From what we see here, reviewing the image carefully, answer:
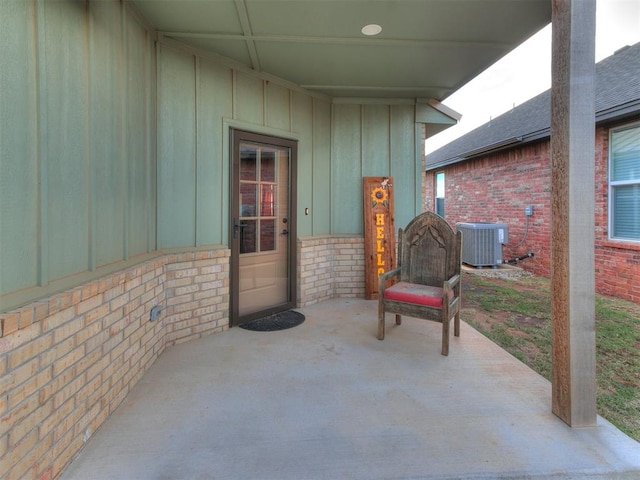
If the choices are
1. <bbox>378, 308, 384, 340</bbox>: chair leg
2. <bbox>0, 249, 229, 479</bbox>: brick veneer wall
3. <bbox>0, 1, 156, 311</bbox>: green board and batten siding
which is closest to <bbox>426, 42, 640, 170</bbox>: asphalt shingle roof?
<bbox>378, 308, 384, 340</bbox>: chair leg

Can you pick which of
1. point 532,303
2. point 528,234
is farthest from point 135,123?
point 528,234

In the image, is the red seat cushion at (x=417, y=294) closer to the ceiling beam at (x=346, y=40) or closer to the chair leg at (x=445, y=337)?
the chair leg at (x=445, y=337)

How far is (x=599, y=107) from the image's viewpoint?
5199mm

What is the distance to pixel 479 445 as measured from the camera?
1.80 metres

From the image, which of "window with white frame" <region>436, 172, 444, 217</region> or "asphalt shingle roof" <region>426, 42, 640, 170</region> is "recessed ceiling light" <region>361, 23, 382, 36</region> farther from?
"window with white frame" <region>436, 172, 444, 217</region>

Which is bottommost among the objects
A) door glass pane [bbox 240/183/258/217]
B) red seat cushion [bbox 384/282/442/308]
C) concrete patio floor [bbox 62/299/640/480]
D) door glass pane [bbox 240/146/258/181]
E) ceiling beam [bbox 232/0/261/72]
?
concrete patio floor [bbox 62/299/640/480]

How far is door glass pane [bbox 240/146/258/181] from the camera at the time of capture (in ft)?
12.6

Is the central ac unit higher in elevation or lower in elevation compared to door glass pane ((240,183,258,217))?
lower

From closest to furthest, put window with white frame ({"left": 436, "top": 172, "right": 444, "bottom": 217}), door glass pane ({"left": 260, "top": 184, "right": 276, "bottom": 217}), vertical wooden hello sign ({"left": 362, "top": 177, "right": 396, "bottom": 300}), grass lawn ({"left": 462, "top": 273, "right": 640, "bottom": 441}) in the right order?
grass lawn ({"left": 462, "top": 273, "right": 640, "bottom": 441}) → door glass pane ({"left": 260, "top": 184, "right": 276, "bottom": 217}) → vertical wooden hello sign ({"left": 362, "top": 177, "right": 396, "bottom": 300}) → window with white frame ({"left": 436, "top": 172, "right": 444, "bottom": 217})

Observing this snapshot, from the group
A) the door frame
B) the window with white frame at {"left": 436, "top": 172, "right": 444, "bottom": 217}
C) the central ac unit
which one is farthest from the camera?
the window with white frame at {"left": 436, "top": 172, "right": 444, "bottom": 217}

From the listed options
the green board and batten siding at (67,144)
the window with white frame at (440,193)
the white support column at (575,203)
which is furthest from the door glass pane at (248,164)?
the window with white frame at (440,193)

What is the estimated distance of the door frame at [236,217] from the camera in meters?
3.65

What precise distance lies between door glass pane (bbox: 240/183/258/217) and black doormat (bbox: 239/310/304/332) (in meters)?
1.25

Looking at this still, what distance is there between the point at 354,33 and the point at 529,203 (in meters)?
6.00
